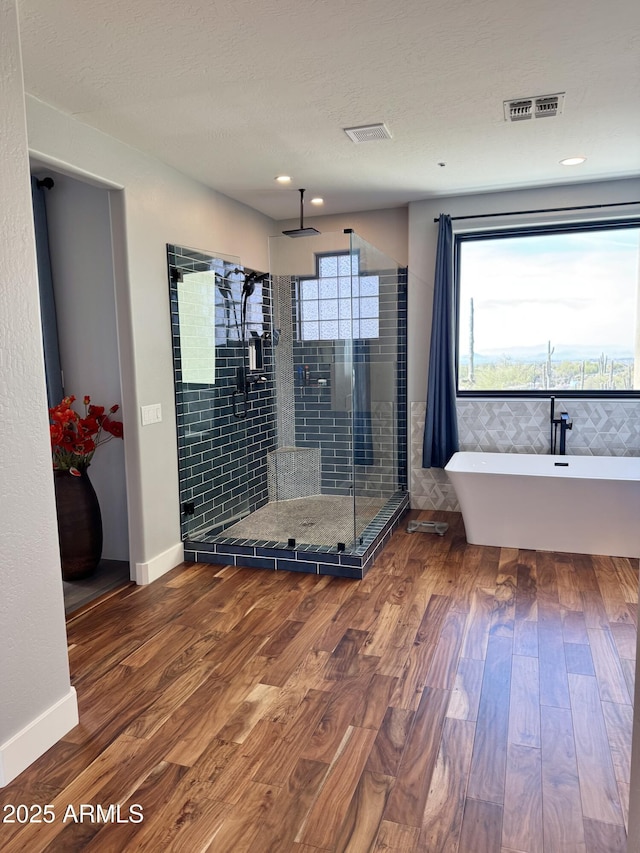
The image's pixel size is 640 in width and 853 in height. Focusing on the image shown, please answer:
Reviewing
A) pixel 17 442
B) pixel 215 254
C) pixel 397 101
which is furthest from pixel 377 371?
pixel 17 442

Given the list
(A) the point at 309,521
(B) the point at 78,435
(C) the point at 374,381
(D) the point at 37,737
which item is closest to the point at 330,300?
(C) the point at 374,381

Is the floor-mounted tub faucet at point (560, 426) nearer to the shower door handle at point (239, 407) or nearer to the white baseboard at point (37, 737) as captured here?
the shower door handle at point (239, 407)

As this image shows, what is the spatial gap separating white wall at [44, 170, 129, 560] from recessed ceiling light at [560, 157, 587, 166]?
3047 mm

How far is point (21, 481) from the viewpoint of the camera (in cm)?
197

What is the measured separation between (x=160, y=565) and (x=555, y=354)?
3.56 m

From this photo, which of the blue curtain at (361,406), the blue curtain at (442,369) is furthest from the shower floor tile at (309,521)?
the blue curtain at (442,369)

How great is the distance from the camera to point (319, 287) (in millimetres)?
3764

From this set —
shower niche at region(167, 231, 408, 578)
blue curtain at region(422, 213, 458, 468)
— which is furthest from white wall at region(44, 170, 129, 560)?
blue curtain at region(422, 213, 458, 468)

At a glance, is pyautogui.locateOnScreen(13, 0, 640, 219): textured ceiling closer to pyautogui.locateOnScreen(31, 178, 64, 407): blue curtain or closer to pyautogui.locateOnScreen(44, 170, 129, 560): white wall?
pyautogui.locateOnScreen(44, 170, 129, 560): white wall

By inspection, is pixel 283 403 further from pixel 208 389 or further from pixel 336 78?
pixel 336 78

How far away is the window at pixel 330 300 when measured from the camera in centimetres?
374

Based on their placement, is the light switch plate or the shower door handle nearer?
the light switch plate

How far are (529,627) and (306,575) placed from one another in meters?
1.40

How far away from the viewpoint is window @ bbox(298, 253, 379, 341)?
3.74 meters
